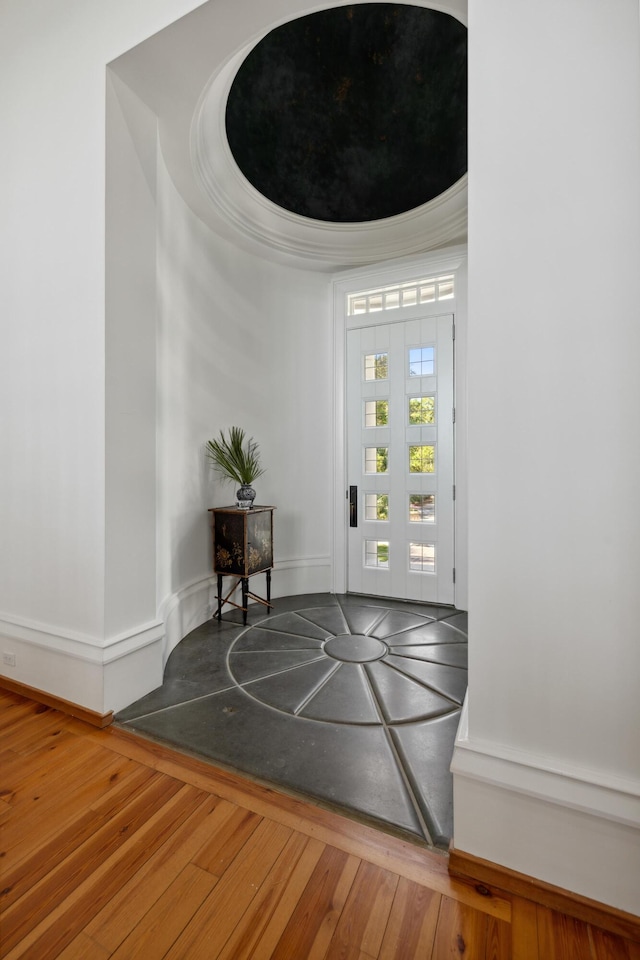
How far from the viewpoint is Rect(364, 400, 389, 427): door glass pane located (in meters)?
3.73

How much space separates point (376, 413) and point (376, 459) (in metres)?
0.40

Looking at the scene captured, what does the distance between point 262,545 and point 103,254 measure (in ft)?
6.54

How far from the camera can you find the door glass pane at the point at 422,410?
11.7ft

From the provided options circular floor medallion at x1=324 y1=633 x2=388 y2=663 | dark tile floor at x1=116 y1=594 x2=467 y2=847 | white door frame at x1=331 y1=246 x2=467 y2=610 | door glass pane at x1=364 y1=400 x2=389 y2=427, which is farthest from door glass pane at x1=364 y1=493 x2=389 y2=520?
circular floor medallion at x1=324 y1=633 x2=388 y2=663

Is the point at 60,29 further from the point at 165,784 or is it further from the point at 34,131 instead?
the point at 165,784

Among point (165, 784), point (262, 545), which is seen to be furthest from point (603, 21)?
point (262, 545)

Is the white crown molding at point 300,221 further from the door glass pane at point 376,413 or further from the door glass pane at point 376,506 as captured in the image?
the door glass pane at point 376,506

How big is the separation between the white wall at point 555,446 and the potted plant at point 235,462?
2143 mm

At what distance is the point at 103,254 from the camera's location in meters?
1.85

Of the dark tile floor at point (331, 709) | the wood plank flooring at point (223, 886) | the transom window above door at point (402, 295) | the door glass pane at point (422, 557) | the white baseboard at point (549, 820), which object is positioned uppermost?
the transom window above door at point (402, 295)

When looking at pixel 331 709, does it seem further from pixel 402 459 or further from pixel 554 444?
pixel 402 459

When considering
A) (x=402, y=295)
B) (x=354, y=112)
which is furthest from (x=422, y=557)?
(x=354, y=112)

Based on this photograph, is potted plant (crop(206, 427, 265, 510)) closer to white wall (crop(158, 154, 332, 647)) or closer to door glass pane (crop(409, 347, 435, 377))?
white wall (crop(158, 154, 332, 647))


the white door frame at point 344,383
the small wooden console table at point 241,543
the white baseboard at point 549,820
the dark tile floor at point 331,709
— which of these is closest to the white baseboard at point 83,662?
the dark tile floor at point 331,709
